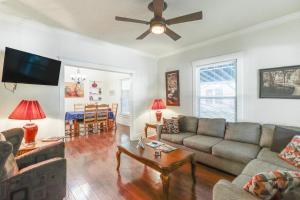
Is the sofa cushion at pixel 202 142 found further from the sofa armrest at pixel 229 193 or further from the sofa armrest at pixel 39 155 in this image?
the sofa armrest at pixel 39 155

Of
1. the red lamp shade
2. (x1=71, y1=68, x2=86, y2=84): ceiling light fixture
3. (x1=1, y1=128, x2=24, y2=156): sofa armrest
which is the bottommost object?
(x1=1, y1=128, x2=24, y2=156): sofa armrest

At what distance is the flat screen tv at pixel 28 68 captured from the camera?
2279 millimetres

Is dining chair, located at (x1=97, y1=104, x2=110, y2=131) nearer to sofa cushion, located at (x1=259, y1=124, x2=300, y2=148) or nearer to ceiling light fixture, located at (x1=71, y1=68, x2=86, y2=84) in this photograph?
ceiling light fixture, located at (x1=71, y1=68, x2=86, y2=84)

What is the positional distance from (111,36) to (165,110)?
2.67 metres

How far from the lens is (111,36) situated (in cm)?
348

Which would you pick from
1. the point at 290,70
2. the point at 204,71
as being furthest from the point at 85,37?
the point at 290,70

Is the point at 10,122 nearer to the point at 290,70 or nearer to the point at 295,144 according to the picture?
the point at 295,144

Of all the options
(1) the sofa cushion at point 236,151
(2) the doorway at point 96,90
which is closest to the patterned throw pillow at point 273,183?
(1) the sofa cushion at point 236,151

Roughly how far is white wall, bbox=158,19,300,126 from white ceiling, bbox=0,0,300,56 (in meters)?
0.27

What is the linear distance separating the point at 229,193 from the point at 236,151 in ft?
4.79

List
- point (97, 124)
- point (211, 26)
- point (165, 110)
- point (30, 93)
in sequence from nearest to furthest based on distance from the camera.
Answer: point (30, 93)
point (211, 26)
point (165, 110)
point (97, 124)

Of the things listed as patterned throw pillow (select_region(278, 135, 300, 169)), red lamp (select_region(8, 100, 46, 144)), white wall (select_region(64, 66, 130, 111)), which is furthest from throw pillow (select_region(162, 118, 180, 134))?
white wall (select_region(64, 66, 130, 111))

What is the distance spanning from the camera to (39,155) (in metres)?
1.89

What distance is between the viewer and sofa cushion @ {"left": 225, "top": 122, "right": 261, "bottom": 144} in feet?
9.00
